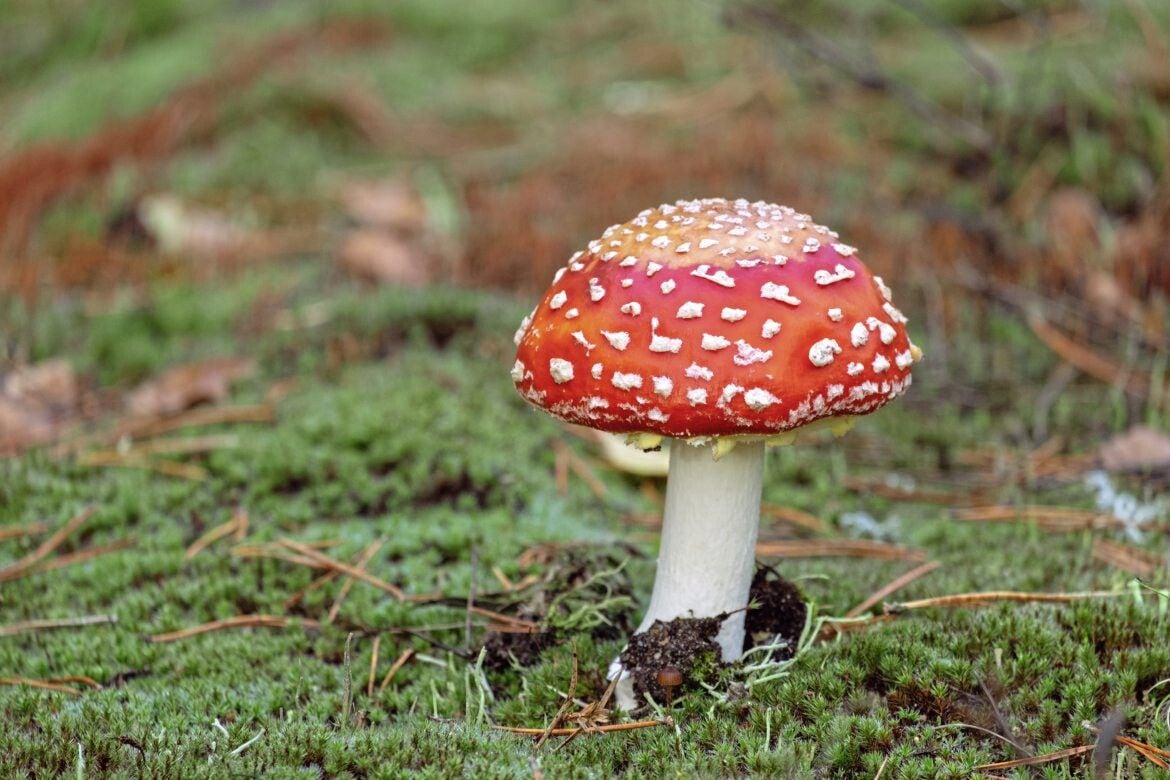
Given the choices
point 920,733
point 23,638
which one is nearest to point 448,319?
point 23,638

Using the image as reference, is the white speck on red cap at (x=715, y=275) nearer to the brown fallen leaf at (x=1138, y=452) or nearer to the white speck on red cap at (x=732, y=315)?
the white speck on red cap at (x=732, y=315)

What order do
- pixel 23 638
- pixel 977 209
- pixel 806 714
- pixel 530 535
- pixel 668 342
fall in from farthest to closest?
pixel 977 209, pixel 530 535, pixel 23 638, pixel 806 714, pixel 668 342

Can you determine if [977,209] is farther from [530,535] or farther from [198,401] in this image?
[198,401]

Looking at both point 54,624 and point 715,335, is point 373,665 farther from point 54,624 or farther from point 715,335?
point 715,335

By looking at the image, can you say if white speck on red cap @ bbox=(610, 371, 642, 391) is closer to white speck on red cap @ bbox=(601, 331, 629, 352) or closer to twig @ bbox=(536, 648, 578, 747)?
white speck on red cap @ bbox=(601, 331, 629, 352)

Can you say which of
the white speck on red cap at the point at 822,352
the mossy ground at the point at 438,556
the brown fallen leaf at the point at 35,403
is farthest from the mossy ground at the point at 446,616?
the white speck on red cap at the point at 822,352

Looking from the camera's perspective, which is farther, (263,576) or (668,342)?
(263,576)

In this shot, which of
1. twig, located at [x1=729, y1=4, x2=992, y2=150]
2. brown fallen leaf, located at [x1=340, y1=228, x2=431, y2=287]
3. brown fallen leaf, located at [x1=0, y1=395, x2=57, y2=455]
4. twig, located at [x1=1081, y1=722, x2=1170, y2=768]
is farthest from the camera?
twig, located at [x1=729, y1=4, x2=992, y2=150]

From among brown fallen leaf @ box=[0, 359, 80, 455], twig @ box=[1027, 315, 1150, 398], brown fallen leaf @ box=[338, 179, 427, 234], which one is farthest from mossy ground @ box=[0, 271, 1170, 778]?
brown fallen leaf @ box=[338, 179, 427, 234]
